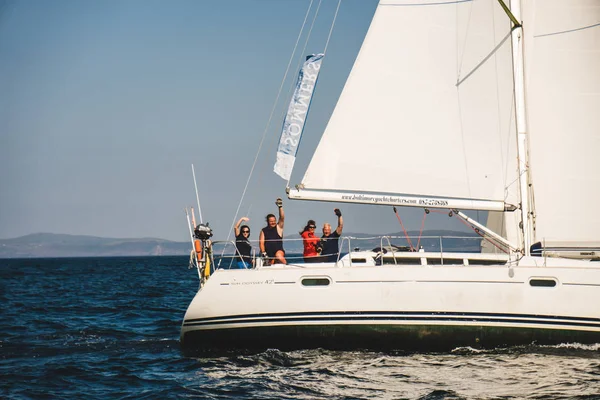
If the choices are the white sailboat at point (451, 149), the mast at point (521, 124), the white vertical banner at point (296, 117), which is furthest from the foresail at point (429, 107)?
the white vertical banner at point (296, 117)

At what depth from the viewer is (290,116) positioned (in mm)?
13875

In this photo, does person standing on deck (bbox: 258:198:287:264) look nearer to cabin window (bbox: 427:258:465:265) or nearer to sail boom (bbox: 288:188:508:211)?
sail boom (bbox: 288:188:508:211)

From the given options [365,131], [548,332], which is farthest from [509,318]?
[365,131]

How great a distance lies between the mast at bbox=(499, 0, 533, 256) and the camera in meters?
13.6

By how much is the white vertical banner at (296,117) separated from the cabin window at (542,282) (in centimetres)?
473

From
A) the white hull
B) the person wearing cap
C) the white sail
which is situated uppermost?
the white sail

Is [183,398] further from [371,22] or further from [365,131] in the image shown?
[371,22]

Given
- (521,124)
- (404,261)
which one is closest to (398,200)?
(404,261)

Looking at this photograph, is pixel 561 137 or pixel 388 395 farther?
pixel 561 137

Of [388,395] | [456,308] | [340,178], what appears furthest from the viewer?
[340,178]

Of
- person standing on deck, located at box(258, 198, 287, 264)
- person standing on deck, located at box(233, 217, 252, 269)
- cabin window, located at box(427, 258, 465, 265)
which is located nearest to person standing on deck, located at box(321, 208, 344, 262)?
person standing on deck, located at box(258, 198, 287, 264)

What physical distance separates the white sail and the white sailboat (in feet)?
0.06

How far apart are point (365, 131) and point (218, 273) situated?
155 inches

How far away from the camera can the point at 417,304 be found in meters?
12.6
